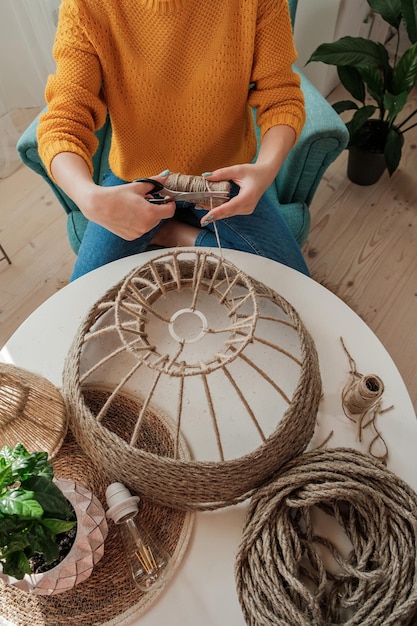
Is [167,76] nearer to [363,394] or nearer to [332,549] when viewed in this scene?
[363,394]

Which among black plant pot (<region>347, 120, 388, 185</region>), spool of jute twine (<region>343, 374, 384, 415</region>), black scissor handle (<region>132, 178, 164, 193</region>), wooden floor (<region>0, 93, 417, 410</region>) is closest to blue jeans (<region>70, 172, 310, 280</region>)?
black scissor handle (<region>132, 178, 164, 193</region>)

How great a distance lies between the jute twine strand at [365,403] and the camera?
67cm

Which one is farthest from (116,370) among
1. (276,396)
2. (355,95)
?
(355,95)

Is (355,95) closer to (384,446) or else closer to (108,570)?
(384,446)

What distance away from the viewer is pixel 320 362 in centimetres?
78

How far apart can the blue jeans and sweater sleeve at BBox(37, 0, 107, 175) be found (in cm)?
17

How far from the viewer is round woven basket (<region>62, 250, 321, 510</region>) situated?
61 centimetres

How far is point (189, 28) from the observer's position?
84 cm

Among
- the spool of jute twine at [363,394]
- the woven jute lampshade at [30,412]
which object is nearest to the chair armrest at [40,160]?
the woven jute lampshade at [30,412]

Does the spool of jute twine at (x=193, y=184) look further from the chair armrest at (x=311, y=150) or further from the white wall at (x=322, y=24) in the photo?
the white wall at (x=322, y=24)

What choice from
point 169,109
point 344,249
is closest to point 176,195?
point 169,109

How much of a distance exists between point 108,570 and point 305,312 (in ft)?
1.66

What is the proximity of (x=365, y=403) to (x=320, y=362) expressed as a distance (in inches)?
4.4

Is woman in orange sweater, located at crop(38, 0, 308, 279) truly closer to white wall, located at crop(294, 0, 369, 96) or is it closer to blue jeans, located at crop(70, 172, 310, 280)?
blue jeans, located at crop(70, 172, 310, 280)
